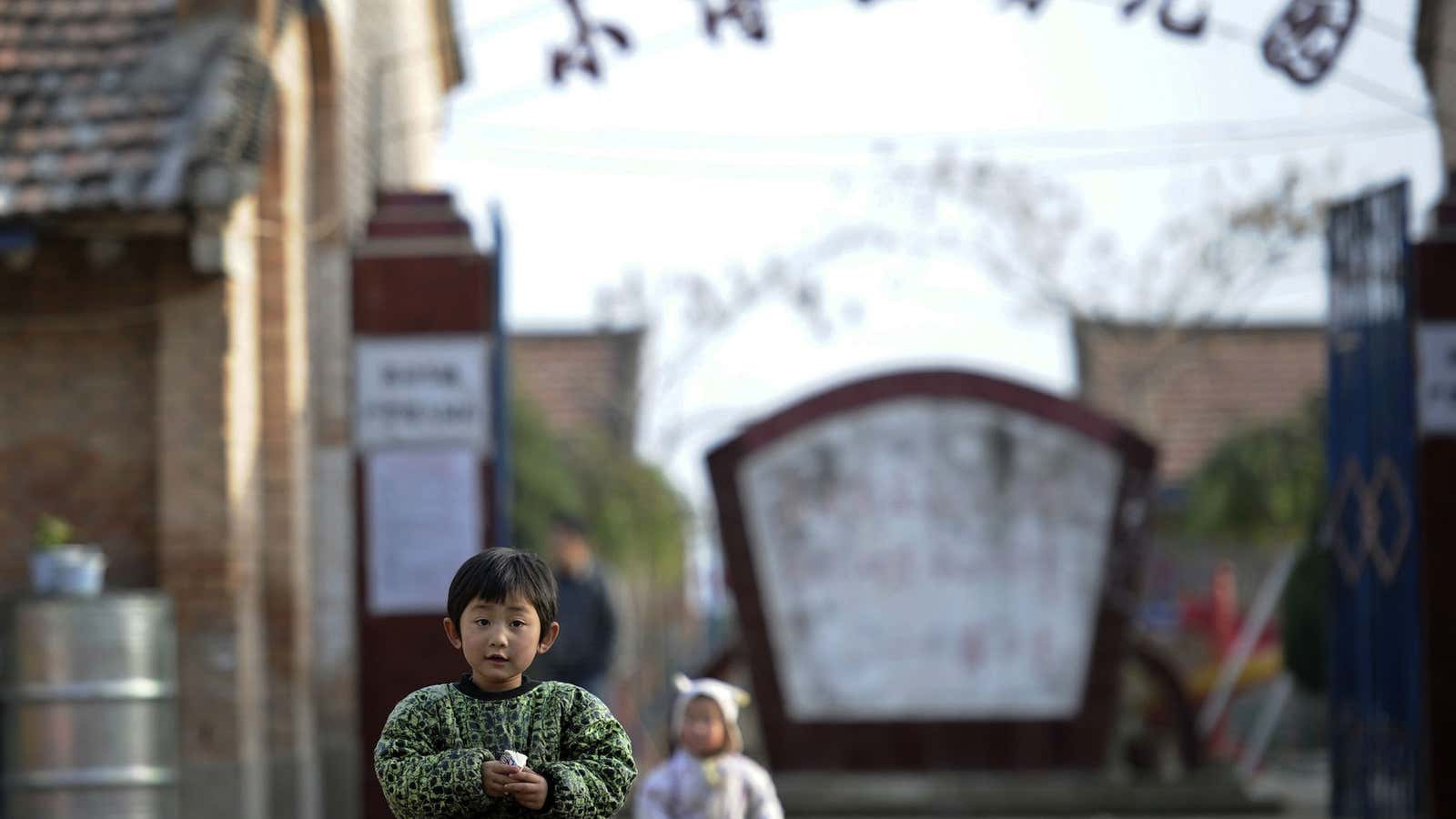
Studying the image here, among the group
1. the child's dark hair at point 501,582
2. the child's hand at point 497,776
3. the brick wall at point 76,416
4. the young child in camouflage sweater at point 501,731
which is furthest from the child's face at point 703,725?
the brick wall at point 76,416

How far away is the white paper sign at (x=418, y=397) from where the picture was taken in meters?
13.0

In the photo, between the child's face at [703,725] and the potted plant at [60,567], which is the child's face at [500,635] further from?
the potted plant at [60,567]

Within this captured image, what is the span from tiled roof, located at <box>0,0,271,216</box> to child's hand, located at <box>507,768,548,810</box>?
8.40 metres

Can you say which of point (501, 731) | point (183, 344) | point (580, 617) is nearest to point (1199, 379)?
point (580, 617)

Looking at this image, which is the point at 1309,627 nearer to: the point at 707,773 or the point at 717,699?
the point at 707,773

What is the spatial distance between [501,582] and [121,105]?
930cm

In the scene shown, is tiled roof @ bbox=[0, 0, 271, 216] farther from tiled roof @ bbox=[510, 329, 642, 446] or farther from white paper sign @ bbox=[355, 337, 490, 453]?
tiled roof @ bbox=[510, 329, 642, 446]

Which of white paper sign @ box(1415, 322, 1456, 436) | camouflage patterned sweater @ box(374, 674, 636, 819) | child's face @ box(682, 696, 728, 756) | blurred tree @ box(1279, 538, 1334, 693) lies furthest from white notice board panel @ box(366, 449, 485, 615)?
blurred tree @ box(1279, 538, 1334, 693)

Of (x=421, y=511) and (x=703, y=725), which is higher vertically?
(x=421, y=511)

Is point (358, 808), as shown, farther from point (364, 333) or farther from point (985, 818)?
point (985, 818)

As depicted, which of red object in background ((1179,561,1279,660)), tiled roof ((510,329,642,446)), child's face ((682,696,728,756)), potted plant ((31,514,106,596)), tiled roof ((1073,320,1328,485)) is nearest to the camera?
child's face ((682,696,728,756))

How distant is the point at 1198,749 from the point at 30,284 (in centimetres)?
862

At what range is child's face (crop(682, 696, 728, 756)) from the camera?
7.48 m

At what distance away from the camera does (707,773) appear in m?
7.71
